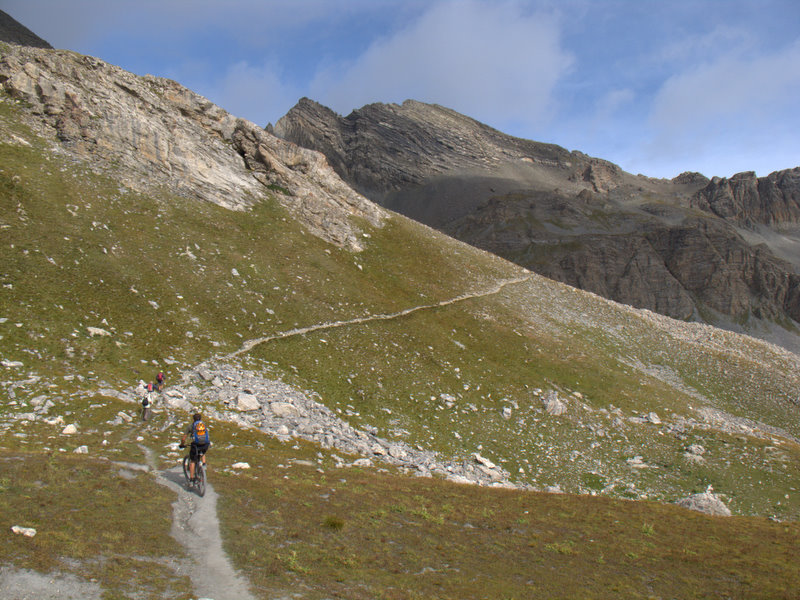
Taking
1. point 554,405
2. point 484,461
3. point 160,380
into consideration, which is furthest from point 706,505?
point 160,380

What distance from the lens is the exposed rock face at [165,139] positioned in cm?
4694

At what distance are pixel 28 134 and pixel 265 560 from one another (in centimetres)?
4856

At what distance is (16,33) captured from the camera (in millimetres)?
97875

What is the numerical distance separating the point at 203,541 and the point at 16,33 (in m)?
126

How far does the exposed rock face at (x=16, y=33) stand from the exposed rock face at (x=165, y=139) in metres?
60.8

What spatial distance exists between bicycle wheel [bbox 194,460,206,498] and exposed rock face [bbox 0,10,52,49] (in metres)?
112

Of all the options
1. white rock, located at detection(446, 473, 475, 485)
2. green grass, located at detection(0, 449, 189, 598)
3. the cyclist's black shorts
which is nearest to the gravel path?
green grass, located at detection(0, 449, 189, 598)

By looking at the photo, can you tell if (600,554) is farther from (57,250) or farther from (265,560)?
(57,250)

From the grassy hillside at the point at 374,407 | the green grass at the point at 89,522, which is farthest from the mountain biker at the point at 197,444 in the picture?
the grassy hillside at the point at 374,407

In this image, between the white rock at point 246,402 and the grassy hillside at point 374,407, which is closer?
the grassy hillside at point 374,407

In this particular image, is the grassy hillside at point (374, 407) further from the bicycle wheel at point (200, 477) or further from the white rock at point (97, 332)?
the bicycle wheel at point (200, 477)

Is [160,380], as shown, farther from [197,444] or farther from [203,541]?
[203,541]

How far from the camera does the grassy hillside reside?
1397 centimetres

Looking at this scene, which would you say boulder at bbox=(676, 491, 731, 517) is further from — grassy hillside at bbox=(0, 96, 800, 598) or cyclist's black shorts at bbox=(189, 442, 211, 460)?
cyclist's black shorts at bbox=(189, 442, 211, 460)
